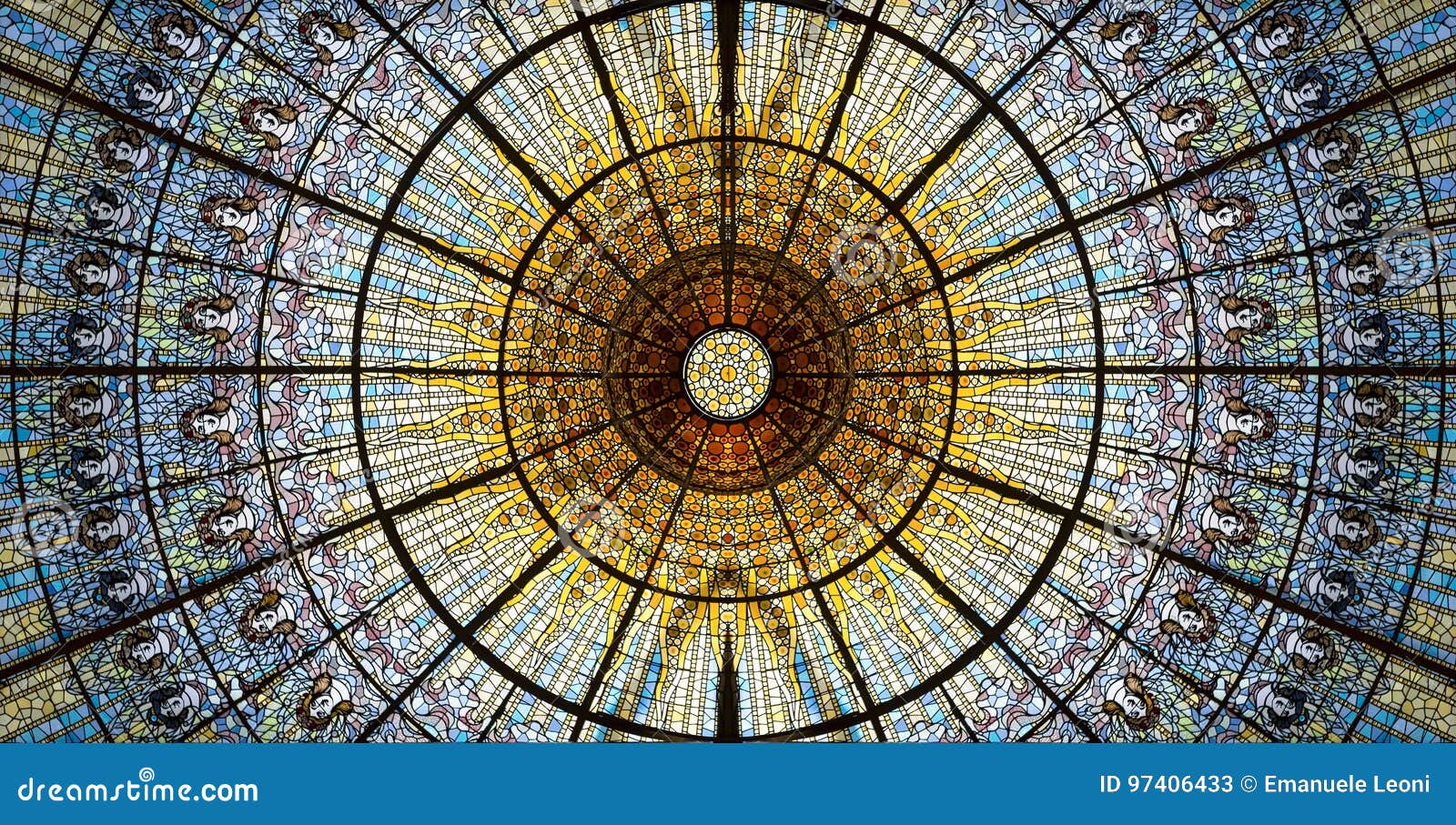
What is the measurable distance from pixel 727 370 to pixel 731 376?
0.32 feet

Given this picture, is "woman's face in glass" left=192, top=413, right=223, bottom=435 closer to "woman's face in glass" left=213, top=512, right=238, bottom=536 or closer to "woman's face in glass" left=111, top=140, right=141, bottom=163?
"woman's face in glass" left=213, top=512, right=238, bottom=536

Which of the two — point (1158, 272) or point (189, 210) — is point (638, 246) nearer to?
point (189, 210)

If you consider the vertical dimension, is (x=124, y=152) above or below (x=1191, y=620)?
above

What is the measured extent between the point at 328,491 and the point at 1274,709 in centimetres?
1193

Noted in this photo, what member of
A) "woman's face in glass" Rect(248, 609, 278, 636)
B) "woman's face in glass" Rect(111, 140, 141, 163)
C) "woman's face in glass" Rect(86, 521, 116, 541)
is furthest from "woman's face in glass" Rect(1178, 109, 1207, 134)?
"woman's face in glass" Rect(86, 521, 116, 541)

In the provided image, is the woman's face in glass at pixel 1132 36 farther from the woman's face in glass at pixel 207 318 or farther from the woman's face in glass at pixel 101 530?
the woman's face in glass at pixel 101 530

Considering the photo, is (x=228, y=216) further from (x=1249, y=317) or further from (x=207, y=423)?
(x=1249, y=317)

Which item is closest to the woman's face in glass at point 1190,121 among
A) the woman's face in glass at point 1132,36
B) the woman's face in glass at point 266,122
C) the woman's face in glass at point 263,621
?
the woman's face in glass at point 1132,36

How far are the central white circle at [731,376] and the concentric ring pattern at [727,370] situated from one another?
0.20 ft

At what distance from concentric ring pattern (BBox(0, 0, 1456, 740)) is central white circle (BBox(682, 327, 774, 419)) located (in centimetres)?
6

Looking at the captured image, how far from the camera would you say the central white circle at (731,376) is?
15.8 meters

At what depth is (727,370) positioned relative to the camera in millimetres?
15758

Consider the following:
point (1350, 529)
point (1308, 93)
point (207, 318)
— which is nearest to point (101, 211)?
point (207, 318)

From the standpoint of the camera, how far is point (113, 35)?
11820 millimetres
